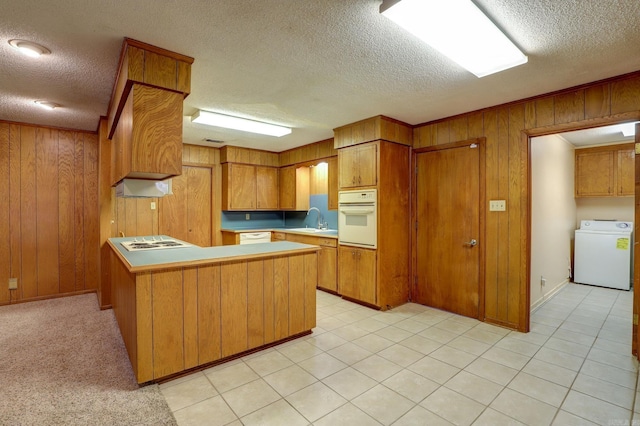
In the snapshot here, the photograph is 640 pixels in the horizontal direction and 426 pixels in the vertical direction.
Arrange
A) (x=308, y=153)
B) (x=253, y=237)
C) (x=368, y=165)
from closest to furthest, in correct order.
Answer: (x=368, y=165) < (x=308, y=153) < (x=253, y=237)

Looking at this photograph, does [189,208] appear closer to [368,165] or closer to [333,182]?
[333,182]

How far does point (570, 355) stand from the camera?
2.68 m

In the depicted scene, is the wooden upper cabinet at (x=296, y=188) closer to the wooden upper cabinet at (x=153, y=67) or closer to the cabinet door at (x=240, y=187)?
the cabinet door at (x=240, y=187)

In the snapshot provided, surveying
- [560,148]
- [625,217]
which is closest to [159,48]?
[560,148]

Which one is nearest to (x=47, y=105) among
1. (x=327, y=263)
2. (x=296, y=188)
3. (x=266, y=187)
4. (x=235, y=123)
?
(x=235, y=123)

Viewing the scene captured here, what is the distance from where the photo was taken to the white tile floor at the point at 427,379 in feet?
6.26

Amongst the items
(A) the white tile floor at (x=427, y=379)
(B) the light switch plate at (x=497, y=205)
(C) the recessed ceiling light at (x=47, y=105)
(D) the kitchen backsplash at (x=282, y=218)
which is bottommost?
(A) the white tile floor at (x=427, y=379)

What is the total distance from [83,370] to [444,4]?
11.8 ft

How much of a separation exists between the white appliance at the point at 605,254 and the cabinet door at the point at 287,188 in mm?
4923

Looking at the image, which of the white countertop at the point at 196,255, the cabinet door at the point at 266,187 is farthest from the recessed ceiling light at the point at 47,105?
the cabinet door at the point at 266,187

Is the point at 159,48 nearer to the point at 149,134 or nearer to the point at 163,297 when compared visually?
the point at 149,134

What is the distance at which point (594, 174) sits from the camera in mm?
5160

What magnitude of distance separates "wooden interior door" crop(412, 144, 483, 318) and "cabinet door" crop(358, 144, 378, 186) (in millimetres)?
730

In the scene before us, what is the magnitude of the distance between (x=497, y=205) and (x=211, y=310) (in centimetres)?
312
